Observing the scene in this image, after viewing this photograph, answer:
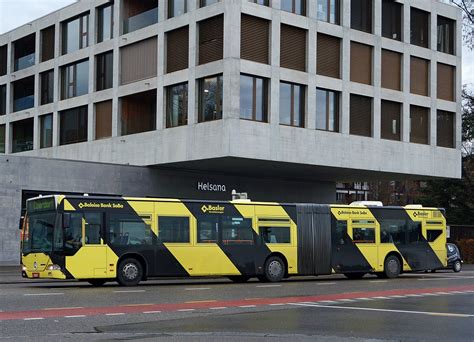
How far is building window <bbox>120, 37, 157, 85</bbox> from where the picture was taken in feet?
131

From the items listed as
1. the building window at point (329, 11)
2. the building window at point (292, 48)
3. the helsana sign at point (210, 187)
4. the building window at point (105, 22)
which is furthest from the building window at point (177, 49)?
the building window at point (329, 11)

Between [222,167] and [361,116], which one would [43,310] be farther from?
[361,116]

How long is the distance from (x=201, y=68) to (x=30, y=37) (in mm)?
18624

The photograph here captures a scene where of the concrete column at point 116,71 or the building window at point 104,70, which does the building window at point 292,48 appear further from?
the building window at point 104,70

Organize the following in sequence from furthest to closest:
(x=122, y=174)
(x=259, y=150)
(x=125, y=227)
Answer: (x=122, y=174) < (x=259, y=150) < (x=125, y=227)

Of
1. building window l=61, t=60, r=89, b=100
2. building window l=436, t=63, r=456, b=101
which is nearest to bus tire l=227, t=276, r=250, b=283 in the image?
building window l=61, t=60, r=89, b=100

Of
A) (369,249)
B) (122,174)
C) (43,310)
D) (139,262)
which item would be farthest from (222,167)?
(43,310)

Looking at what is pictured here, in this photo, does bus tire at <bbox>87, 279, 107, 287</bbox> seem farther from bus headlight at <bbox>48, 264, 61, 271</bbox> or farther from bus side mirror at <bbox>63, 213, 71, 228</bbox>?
bus side mirror at <bbox>63, 213, 71, 228</bbox>

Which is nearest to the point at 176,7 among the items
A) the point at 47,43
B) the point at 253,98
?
the point at 253,98

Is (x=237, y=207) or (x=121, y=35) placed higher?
(x=121, y=35)

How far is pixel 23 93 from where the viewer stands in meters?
50.9

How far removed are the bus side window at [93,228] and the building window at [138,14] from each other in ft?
63.1

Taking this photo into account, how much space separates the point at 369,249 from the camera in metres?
28.5

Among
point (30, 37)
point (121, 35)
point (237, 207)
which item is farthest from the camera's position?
point (30, 37)
